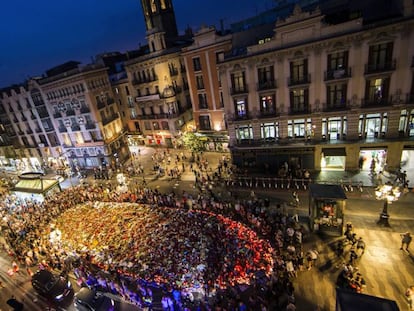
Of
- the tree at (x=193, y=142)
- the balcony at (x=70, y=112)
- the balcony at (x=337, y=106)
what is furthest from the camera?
the balcony at (x=70, y=112)

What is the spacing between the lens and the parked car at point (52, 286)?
18484 mm

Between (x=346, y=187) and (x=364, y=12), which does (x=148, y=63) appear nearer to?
(x=364, y=12)

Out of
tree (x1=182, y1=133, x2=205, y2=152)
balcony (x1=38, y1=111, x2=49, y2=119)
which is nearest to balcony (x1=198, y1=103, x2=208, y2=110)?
tree (x1=182, y1=133, x2=205, y2=152)

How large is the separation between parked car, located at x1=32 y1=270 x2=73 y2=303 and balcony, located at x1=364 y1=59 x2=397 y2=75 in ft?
107

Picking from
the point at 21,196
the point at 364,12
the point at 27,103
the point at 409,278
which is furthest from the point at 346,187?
the point at 27,103

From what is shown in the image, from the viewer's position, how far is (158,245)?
69.5 ft

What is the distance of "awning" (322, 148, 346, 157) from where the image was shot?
2773cm

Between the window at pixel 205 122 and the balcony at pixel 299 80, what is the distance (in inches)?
642

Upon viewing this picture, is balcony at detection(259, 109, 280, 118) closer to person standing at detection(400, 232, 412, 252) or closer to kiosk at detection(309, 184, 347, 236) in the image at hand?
kiosk at detection(309, 184, 347, 236)

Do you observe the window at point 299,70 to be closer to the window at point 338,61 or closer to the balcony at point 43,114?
the window at point 338,61

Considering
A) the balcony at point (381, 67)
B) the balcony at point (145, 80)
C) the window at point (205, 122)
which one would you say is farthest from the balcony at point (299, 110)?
the balcony at point (145, 80)

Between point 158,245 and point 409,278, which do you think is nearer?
point 409,278

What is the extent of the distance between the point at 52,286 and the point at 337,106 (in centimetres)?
3085

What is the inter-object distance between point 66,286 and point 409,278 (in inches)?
944
